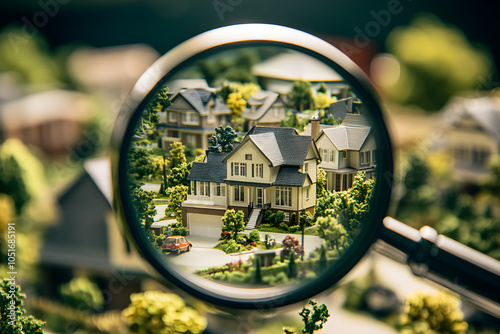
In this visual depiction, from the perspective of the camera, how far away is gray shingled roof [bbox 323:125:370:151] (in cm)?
99

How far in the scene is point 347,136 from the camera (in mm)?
990

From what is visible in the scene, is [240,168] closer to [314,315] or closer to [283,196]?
[283,196]

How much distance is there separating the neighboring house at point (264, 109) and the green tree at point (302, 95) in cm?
3

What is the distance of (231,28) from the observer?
0.95m

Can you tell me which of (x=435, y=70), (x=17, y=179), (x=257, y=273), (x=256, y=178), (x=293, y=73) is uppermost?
(x=435, y=70)

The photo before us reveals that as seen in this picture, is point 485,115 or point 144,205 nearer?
point 144,205

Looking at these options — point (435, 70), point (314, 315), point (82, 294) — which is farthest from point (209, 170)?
point (435, 70)

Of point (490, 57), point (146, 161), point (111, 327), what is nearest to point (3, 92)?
point (111, 327)

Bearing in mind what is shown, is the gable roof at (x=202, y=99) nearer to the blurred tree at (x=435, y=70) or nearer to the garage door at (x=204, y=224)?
the garage door at (x=204, y=224)

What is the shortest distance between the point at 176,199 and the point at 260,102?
0.28 m

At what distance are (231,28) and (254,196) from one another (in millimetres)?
356

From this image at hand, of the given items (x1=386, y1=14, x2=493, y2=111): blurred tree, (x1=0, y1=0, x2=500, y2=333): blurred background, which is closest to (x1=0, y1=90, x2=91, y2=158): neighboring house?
(x1=0, y1=0, x2=500, y2=333): blurred background

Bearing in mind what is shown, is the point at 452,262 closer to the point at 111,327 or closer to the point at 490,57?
the point at 111,327

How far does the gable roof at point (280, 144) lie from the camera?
96 cm
